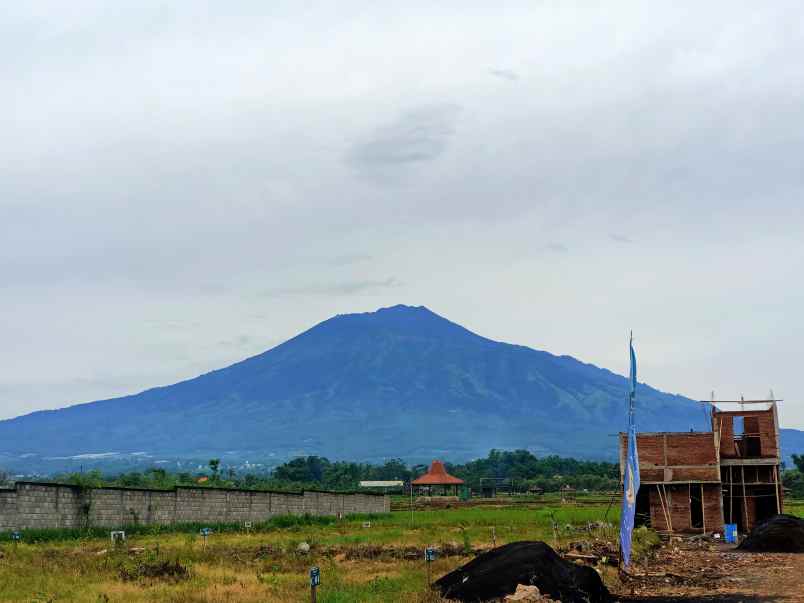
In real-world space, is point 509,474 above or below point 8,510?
below

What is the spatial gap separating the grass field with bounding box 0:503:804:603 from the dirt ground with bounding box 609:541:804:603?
456cm

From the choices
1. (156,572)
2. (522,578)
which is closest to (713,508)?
(522,578)

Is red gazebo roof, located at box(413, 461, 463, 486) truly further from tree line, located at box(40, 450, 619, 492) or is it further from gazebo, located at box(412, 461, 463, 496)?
tree line, located at box(40, 450, 619, 492)

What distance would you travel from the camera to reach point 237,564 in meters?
28.7

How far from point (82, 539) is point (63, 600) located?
16.2 meters

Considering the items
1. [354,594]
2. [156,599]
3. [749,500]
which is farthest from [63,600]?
[749,500]

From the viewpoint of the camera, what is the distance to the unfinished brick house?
49.9 metres

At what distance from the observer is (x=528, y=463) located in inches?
7515

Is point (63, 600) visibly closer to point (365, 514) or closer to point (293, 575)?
point (293, 575)

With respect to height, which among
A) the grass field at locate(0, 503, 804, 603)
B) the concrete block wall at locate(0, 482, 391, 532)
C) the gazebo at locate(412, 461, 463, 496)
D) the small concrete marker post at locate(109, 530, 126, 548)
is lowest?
the gazebo at locate(412, 461, 463, 496)

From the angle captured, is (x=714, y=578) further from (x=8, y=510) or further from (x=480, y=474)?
(x=480, y=474)

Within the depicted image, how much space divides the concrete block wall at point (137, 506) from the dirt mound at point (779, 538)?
23744mm

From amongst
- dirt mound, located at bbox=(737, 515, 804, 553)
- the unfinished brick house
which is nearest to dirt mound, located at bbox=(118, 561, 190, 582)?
dirt mound, located at bbox=(737, 515, 804, 553)

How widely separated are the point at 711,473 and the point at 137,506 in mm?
28193
